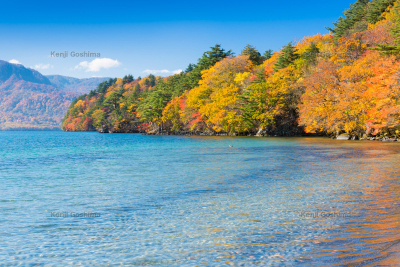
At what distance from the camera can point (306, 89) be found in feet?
158

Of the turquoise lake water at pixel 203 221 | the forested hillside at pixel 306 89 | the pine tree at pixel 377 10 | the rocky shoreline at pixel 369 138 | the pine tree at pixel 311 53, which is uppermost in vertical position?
the pine tree at pixel 377 10

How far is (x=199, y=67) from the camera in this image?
83.7 m

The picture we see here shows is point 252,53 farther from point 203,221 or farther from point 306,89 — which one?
point 203,221

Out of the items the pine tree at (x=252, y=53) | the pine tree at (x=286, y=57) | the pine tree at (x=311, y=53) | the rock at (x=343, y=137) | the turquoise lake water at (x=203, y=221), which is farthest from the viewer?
the pine tree at (x=252, y=53)

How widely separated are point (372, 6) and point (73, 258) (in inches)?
2544


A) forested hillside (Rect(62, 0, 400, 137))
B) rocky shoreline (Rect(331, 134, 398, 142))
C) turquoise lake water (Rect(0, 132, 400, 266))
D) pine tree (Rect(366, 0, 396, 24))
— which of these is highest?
pine tree (Rect(366, 0, 396, 24))

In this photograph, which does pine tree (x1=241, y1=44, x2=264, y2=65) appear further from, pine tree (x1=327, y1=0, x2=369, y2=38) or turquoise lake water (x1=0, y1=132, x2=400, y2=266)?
turquoise lake water (x1=0, y1=132, x2=400, y2=266)

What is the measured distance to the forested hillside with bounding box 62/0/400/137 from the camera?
120ft

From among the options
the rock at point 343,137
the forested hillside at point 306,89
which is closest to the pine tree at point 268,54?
the forested hillside at point 306,89

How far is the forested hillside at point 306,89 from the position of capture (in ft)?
120

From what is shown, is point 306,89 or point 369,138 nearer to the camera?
point 369,138

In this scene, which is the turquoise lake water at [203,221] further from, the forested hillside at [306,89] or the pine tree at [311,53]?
the pine tree at [311,53]

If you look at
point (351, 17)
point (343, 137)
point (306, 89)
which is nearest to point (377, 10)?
point (351, 17)

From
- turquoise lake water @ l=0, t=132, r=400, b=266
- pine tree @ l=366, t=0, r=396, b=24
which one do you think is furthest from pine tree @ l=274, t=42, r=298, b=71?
turquoise lake water @ l=0, t=132, r=400, b=266
